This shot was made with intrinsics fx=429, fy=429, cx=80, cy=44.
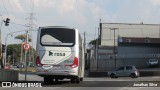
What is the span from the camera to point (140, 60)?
3639 inches

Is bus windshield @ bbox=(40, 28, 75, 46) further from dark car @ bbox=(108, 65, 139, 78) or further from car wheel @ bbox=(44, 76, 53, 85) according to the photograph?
dark car @ bbox=(108, 65, 139, 78)

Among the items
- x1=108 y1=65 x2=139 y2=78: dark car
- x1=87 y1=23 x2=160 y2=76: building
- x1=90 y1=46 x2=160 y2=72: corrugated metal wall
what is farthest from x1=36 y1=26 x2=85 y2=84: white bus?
x1=87 y1=23 x2=160 y2=76: building

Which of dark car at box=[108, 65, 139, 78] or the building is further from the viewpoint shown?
the building

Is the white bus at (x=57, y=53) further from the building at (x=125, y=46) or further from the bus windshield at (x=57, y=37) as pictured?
the building at (x=125, y=46)

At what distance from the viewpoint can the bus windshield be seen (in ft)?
86.8

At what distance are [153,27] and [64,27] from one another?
306 ft

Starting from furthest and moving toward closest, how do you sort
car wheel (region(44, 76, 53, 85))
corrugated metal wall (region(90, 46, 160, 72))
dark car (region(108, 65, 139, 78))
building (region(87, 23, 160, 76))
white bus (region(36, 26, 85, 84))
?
building (region(87, 23, 160, 76))
corrugated metal wall (region(90, 46, 160, 72))
dark car (region(108, 65, 139, 78))
car wheel (region(44, 76, 53, 85))
white bus (region(36, 26, 85, 84))

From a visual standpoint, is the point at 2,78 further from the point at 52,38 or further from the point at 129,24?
the point at 129,24

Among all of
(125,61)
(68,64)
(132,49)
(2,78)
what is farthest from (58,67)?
(132,49)

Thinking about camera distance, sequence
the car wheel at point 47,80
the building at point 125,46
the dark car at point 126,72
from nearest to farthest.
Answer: the car wheel at point 47,80, the dark car at point 126,72, the building at point 125,46

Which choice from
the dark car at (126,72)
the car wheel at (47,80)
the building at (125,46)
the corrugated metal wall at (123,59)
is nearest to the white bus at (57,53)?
the car wheel at (47,80)

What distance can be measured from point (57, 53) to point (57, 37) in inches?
39.1

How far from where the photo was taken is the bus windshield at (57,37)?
2645cm

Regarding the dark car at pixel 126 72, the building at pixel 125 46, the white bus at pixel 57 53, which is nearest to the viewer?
the white bus at pixel 57 53
